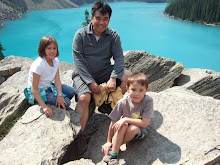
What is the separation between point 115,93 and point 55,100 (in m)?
0.87

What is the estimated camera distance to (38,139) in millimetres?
2297

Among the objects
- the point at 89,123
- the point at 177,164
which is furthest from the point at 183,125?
the point at 89,123

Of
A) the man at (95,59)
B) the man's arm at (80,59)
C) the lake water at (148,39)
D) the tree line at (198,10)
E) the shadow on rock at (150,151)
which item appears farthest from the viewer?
the tree line at (198,10)

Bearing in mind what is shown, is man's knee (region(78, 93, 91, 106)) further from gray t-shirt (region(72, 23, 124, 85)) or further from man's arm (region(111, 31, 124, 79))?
man's arm (region(111, 31, 124, 79))

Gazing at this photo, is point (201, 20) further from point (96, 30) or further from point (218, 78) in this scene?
point (96, 30)

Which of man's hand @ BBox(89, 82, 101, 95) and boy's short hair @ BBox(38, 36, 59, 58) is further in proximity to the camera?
man's hand @ BBox(89, 82, 101, 95)

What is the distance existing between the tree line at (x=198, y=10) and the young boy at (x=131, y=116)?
28227 millimetres

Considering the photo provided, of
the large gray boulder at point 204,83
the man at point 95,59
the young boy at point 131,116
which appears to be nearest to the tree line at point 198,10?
the large gray boulder at point 204,83

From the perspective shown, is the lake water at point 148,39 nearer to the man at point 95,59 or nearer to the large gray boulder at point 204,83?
the large gray boulder at point 204,83

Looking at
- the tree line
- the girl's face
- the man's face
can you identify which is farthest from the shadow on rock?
the tree line

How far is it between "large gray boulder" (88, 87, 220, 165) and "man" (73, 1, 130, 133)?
0.62 m

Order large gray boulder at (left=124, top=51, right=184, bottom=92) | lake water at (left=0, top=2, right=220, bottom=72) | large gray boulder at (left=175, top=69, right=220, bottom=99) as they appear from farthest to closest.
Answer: lake water at (left=0, top=2, right=220, bottom=72)
large gray boulder at (left=124, top=51, right=184, bottom=92)
large gray boulder at (left=175, top=69, right=220, bottom=99)

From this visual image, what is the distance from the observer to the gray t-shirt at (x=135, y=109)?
2.22 m

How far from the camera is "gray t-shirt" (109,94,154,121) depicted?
7.27 ft
